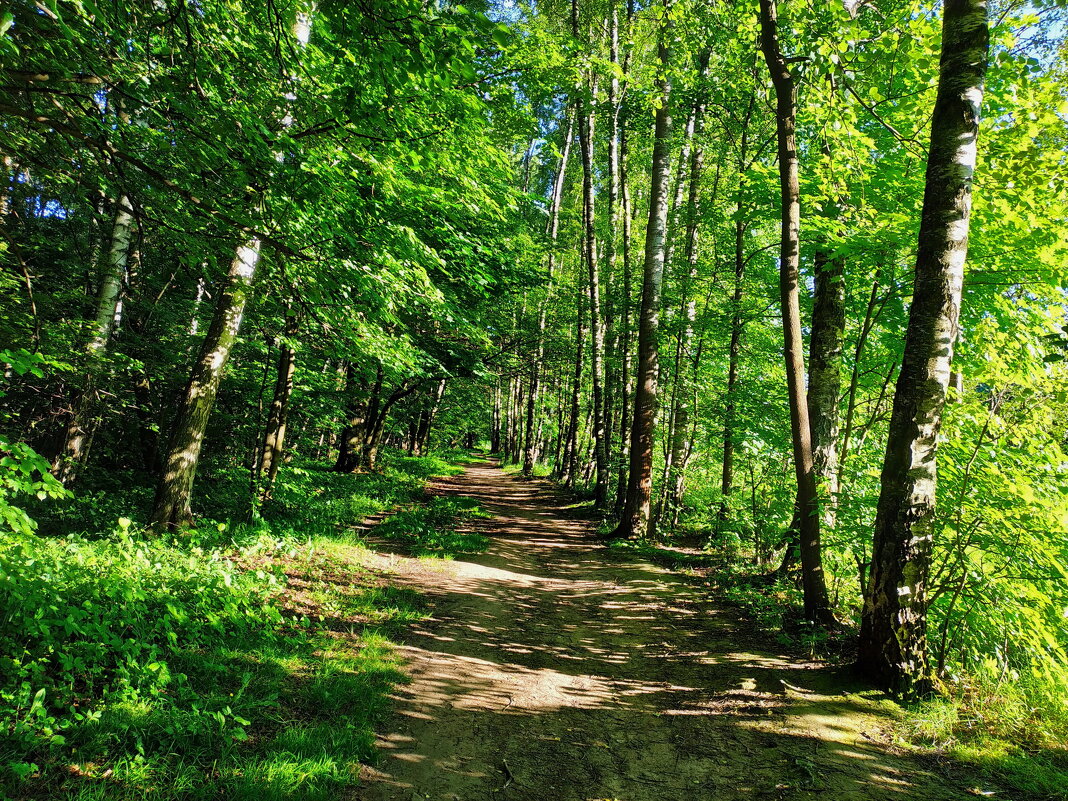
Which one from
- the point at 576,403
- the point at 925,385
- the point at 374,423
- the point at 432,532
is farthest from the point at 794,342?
the point at 374,423

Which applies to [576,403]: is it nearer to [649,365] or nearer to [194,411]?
[649,365]

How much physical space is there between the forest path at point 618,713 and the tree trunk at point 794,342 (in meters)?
0.88

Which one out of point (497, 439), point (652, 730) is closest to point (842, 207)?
point (652, 730)

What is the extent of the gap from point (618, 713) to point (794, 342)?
4.22 meters

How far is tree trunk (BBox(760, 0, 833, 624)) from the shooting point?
17.9ft

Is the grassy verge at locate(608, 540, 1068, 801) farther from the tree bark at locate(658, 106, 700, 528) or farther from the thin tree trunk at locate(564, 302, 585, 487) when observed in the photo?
the thin tree trunk at locate(564, 302, 585, 487)

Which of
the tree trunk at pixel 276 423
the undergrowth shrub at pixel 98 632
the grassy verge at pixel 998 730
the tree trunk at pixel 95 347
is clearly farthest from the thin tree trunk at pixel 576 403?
the undergrowth shrub at pixel 98 632

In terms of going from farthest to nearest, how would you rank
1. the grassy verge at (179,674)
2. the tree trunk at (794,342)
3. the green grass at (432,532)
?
the green grass at (432,532)
the tree trunk at (794,342)
the grassy verge at (179,674)

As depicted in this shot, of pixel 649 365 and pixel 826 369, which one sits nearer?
pixel 826 369

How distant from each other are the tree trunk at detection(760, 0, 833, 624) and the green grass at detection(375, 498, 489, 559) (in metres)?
5.65

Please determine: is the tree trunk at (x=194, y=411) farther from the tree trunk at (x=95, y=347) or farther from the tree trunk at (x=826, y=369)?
the tree trunk at (x=826, y=369)

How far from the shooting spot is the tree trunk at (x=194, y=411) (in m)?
6.57

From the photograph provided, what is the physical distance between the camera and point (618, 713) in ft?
13.9

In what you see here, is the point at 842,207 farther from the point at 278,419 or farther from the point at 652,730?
the point at 278,419
